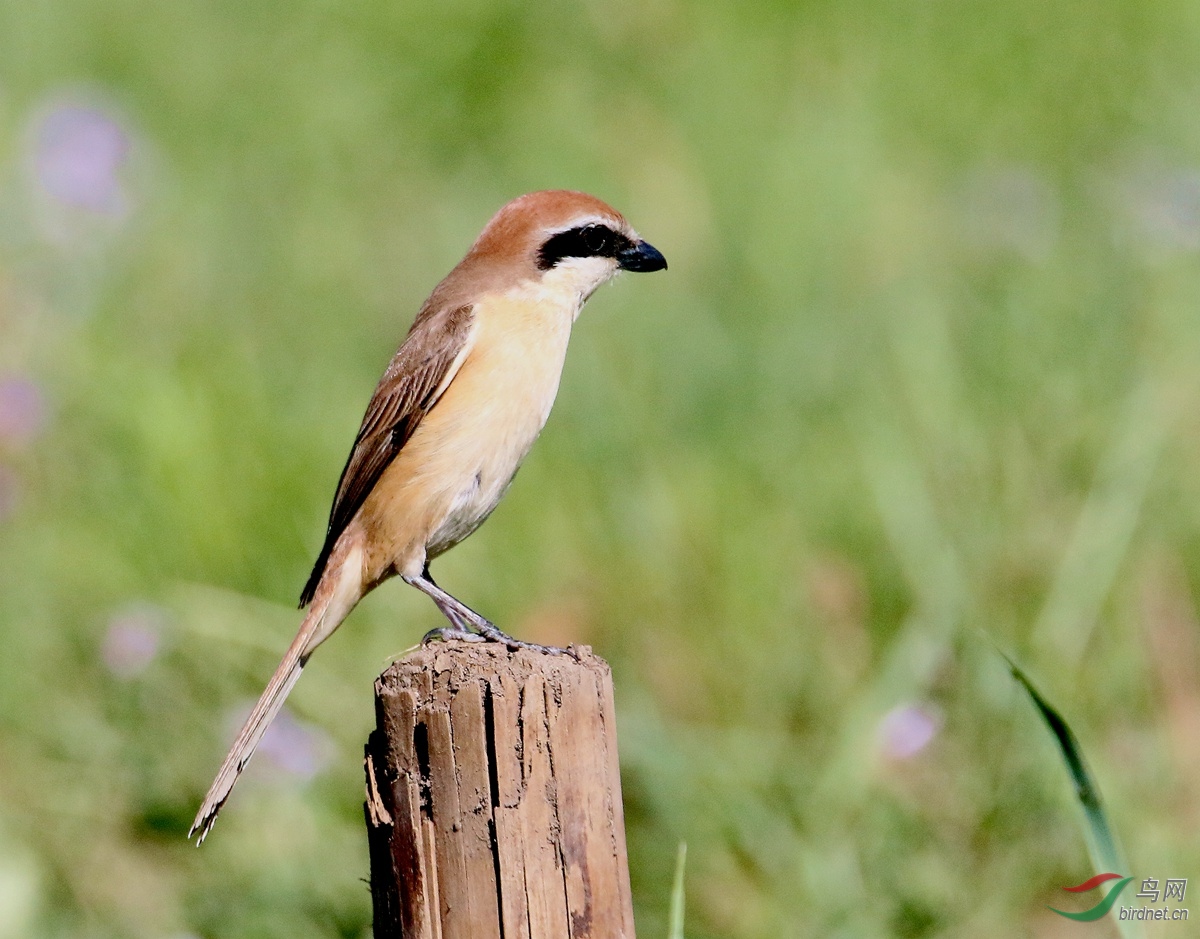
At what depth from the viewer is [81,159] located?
26.4 feet

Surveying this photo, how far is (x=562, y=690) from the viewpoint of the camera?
3121 millimetres

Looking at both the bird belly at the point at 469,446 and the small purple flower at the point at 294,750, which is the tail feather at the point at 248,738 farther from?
the small purple flower at the point at 294,750

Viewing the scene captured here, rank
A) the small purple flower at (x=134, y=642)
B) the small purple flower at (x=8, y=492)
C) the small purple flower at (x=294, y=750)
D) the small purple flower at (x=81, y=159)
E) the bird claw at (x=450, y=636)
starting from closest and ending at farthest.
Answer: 1. the bird claw at (x=450, y=636)
2. the small purple flower at (x=294, y=750)
3. the small purple flower at (x=134, y=642)
4. the small purple flower at (x=8, y=492)
5. the small purple flower at (x=81, y=159)

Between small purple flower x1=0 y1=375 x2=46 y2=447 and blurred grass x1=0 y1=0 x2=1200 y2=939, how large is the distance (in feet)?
0.15

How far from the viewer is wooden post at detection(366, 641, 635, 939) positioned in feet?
9.99

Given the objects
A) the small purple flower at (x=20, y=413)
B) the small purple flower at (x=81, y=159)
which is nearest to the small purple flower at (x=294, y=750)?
the small purple flower at (x=20, y=413)

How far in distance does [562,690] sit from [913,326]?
412 cm

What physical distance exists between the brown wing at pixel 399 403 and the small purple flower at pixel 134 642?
1.07m

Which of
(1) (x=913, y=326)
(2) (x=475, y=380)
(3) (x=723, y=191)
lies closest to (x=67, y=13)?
(3) (x=723, y=191)

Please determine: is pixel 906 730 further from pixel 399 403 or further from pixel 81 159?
pixel 81 159

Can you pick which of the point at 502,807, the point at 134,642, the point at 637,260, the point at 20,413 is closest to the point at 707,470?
the point at 637,260

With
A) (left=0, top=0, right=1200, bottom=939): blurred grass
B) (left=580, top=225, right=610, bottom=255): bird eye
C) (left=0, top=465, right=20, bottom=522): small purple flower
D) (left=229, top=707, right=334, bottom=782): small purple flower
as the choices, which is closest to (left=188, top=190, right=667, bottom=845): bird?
(left=580, top=225, right=610, bottom=255): bird eye

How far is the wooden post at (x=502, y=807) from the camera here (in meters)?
3.04

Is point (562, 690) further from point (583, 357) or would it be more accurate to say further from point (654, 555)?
point (583, 357)
